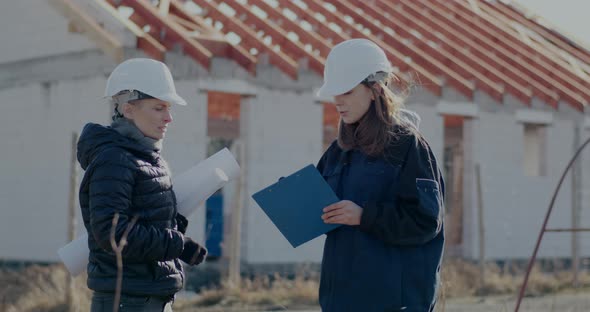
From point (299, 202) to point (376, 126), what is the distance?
1.21ft

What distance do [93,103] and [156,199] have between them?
8537 mm

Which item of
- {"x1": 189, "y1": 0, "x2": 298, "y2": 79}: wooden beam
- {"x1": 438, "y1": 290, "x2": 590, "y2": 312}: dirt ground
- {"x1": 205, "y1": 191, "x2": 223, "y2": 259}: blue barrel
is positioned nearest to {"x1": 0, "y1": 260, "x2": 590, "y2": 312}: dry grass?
{"x1": 438, "y1": 290, "x2": 590, "y2": 312}: dirt ground

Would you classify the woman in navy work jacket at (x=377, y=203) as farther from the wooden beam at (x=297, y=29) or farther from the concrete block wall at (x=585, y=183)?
the concrete block wall at (x=585, y=183)

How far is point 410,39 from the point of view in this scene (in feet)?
47.5

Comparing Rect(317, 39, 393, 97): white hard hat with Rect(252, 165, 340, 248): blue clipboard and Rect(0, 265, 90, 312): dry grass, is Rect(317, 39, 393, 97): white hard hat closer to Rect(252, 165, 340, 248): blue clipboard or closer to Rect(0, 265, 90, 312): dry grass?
Rect(252, 165, 340, 248): blue clipboard

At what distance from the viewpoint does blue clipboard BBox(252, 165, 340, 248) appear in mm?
3477

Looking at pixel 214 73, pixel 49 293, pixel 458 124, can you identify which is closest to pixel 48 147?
pixel 214 73

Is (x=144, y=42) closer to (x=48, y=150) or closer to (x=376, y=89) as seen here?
(x=48, y=150)

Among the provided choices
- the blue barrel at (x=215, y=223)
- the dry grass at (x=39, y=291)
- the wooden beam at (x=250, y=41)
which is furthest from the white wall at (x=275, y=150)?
the dry grass at (x=39, y=291)

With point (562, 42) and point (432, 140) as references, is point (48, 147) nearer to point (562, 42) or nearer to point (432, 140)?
point (432, 140)

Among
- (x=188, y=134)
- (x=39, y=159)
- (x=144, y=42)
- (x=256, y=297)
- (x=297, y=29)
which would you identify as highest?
(x=297, y=29)

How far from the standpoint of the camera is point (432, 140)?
Result: 46.2 ft

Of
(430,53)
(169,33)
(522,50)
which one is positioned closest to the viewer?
(169,33)

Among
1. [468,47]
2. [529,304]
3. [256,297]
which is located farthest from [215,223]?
[529,304]
